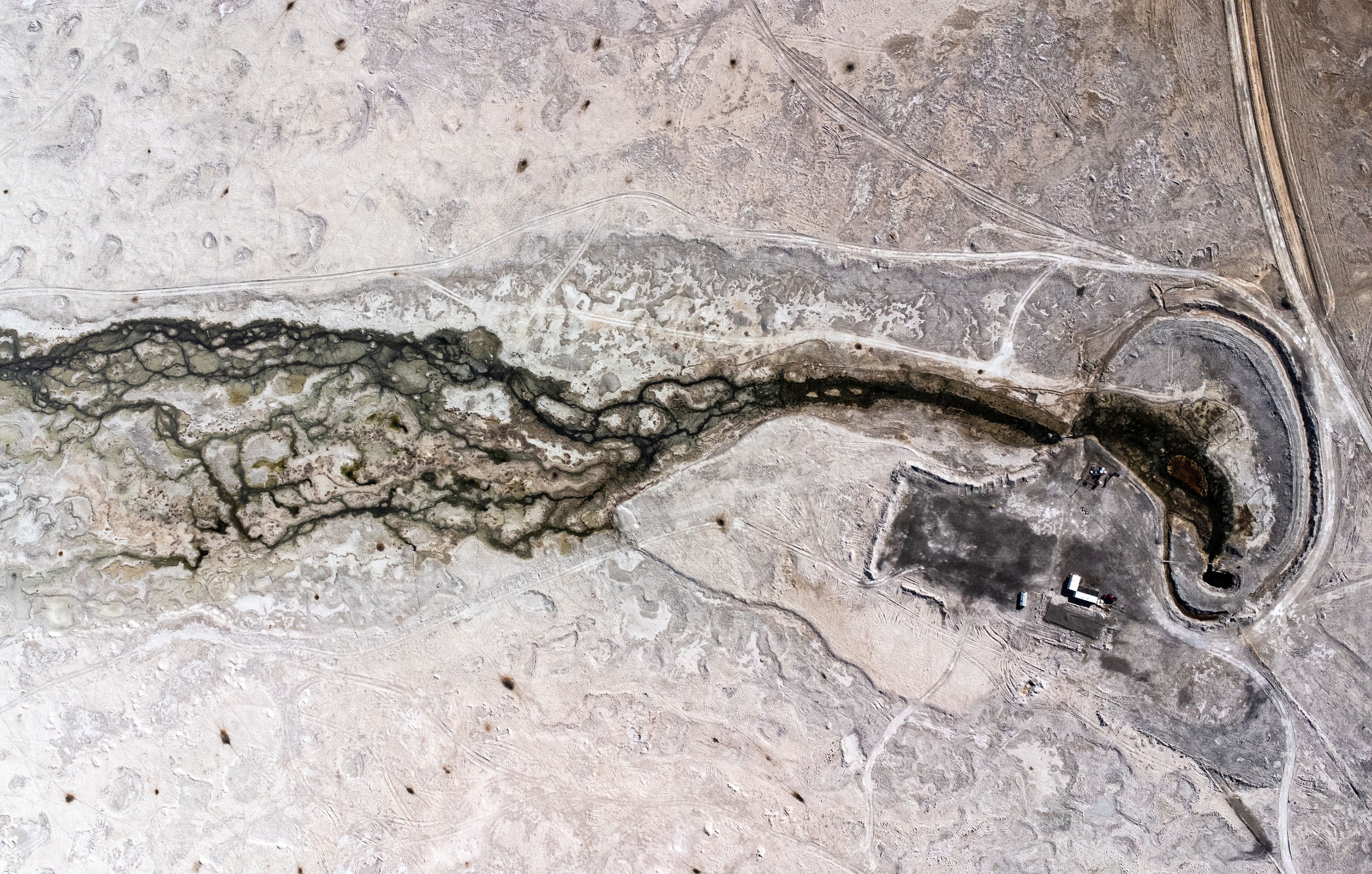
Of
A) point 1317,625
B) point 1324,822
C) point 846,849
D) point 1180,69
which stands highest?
point 1180,69

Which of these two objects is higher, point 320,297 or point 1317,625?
point 1317,625

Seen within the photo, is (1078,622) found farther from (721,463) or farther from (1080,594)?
(721,463)

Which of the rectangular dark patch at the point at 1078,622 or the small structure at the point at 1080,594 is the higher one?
the small structure at the point at 1080,594

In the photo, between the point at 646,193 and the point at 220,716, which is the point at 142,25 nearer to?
the point at 646,193

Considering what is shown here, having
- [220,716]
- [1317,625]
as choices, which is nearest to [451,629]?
[220,716]

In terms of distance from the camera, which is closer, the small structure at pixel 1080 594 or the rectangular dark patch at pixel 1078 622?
the small structure at pixel 1080 594

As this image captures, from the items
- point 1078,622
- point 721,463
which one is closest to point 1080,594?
point 1078,622
